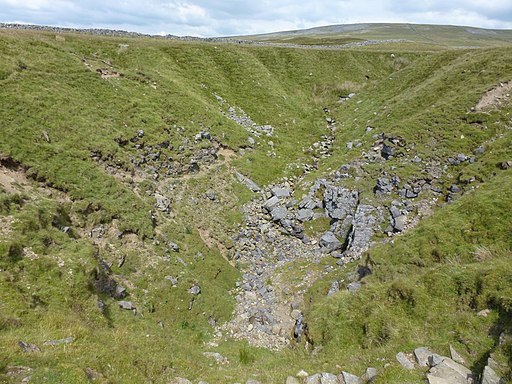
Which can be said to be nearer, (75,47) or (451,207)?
(451,207)

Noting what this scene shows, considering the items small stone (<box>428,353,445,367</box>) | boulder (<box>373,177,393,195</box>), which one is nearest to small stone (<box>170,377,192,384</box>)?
small stone (<box>428,353,445,367</box>)

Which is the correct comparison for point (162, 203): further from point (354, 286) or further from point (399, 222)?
point (399, 222)

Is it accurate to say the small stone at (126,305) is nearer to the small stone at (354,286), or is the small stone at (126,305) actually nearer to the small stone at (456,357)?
the small stone at (354,286)

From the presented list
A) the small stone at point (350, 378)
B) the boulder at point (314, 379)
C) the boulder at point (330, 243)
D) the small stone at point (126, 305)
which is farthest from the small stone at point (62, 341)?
the boulder at point (330, 243)

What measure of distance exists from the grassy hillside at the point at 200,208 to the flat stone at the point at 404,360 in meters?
0.45

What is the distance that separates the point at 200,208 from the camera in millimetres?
32438

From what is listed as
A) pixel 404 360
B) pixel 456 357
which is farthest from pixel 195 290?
pixel 456 357

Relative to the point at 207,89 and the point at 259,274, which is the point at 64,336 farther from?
the point at 207,89

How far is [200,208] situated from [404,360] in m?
22.1

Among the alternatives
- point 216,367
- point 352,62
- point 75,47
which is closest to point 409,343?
point 216,367

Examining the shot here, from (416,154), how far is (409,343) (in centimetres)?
2475

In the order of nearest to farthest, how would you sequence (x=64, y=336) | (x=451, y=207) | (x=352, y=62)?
1. (x=64, y=336)
2. (x=451, y=207)
3. (x=352, y=62)

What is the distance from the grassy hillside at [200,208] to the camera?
15891 mm

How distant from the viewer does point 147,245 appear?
26.2 meters
